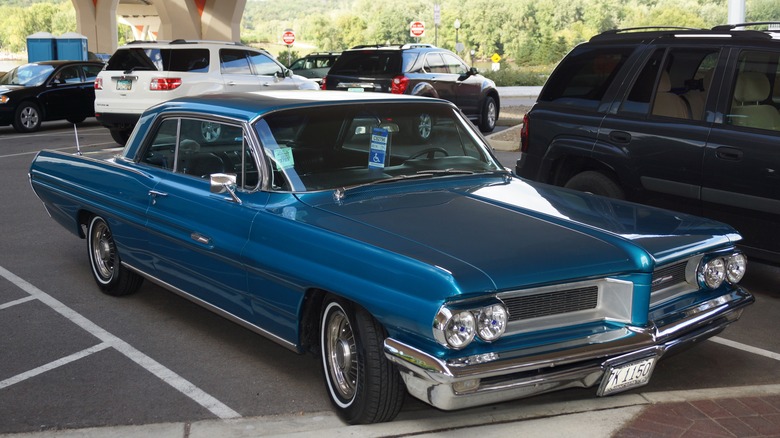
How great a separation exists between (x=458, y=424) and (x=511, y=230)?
962mm

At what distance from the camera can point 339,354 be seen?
15.4 feet

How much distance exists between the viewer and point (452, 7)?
110 meters

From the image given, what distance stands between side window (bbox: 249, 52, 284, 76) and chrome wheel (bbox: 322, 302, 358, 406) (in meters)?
13.6

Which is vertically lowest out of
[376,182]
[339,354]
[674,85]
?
[339,354]

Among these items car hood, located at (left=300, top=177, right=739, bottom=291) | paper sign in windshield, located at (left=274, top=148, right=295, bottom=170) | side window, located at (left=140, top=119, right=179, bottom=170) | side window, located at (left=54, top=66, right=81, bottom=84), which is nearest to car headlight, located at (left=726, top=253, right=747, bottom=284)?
car hood, located at (left=300, top=177, right=739, bottom=291)

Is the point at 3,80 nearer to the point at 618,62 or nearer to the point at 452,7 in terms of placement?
the point at 618,62

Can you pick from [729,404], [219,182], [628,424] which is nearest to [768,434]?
[729,404]

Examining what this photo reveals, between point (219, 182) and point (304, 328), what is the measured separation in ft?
3.31

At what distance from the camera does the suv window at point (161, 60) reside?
652 inches

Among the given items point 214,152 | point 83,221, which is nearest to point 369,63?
point 83,221

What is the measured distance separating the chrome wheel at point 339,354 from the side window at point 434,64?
46.5ft

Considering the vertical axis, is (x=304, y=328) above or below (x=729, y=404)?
above

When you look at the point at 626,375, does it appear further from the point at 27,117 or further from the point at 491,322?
the point at 27,117

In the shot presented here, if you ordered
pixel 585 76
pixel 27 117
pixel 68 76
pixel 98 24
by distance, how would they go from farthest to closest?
pixel 98 24
pixel 68 76
pixel 27 117
pixel 585 76
